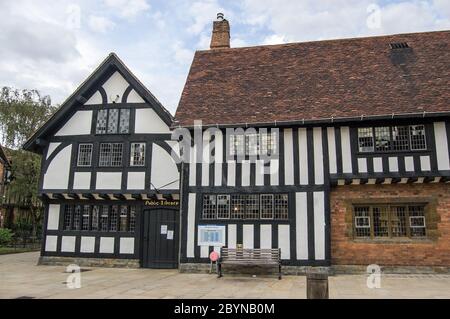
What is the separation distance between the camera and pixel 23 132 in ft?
89.3

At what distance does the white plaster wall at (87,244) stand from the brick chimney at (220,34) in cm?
974

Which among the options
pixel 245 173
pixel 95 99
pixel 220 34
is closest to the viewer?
pixel 245 173

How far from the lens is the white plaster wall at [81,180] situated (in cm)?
Answer: 1422

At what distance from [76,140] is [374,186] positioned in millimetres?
10803

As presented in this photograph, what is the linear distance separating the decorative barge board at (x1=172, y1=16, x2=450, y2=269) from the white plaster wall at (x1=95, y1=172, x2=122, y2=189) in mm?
2668

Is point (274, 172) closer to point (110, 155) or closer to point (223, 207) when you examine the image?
point (223, 207)

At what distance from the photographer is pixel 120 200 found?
14211mm

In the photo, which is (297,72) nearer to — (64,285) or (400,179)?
(400,179)

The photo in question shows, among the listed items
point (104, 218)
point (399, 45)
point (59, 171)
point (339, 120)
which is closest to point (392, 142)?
point (339, 120)

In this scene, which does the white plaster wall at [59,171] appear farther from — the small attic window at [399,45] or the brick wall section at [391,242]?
the small attic window at [399,45]

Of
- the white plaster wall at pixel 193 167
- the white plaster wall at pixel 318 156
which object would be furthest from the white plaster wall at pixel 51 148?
the white plaster wall at pixel 318 156

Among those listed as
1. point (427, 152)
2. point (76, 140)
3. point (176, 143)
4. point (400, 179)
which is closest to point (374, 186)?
point (400, 179)

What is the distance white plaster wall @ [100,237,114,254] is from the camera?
13.9 meters

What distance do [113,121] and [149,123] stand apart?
1.45 meters
